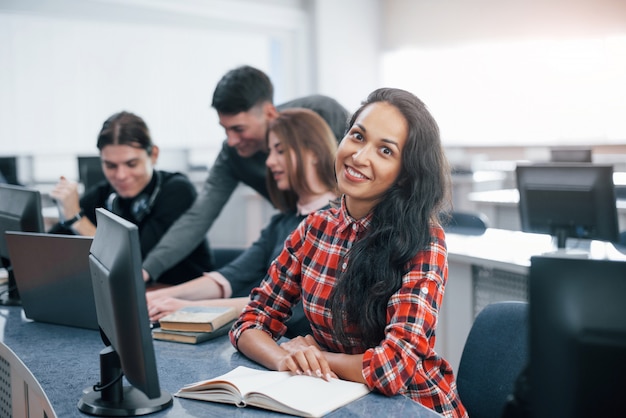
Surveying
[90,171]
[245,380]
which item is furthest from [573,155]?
[245,380]

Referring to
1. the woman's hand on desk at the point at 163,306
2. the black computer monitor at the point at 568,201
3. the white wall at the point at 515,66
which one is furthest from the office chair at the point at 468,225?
the white wall at the point at 515,66

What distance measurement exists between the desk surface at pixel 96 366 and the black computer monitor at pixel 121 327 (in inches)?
2.0

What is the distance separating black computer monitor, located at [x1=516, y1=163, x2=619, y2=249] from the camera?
2951 mm

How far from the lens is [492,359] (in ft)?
5.27

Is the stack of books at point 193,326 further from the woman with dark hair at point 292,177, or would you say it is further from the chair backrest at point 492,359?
the chair backrest at point 492,359

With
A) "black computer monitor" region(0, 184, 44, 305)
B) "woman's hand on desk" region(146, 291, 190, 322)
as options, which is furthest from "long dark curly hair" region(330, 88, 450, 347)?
"black computer monitor" region(0, 184, 44, 305)

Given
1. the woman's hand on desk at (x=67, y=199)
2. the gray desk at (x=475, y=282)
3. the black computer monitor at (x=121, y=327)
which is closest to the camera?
the black computer monitor at (x=121, y=327)

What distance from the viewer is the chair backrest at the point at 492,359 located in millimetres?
1570

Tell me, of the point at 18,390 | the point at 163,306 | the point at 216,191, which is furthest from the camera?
the point at 216,191

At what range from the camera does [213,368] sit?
5.22 ft

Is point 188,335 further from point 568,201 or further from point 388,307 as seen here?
point 568,201

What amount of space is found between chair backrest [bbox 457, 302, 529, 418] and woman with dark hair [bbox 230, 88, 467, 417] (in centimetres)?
14

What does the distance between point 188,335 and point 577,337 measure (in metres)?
1.24

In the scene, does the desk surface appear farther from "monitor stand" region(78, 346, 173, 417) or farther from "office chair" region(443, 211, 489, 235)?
"office chair" region(443, 211, 489, 235)
